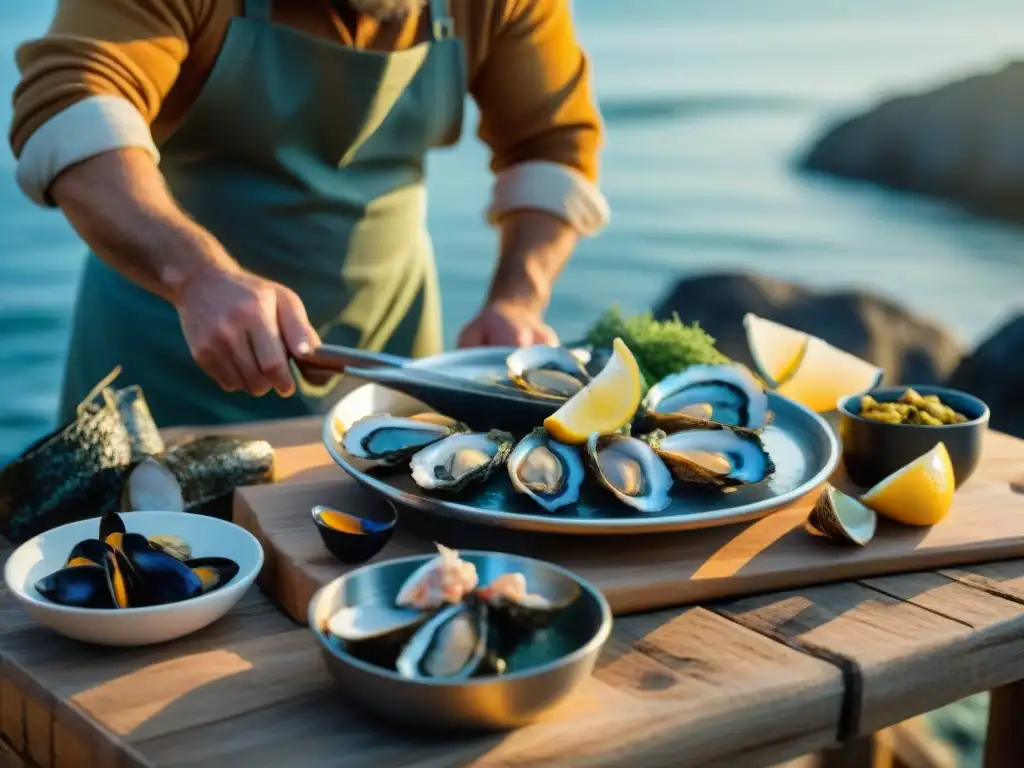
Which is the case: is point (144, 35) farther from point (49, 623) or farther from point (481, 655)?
point (481, 655)

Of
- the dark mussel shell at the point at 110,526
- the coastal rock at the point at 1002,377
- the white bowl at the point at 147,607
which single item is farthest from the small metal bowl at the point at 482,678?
the coastal rock at the point at 1002,377

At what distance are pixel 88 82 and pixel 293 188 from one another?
470 millimetres

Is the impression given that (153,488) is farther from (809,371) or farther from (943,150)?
(943,150)

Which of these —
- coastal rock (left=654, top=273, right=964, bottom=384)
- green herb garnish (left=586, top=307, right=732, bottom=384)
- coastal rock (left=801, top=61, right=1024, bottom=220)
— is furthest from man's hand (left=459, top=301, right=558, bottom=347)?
coastal rock (left=801, top=61, right=1024, bottom=220)

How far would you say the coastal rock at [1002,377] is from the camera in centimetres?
330

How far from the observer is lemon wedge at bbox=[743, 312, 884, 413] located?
1.65 meters

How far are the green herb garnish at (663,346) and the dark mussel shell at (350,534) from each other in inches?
25.6

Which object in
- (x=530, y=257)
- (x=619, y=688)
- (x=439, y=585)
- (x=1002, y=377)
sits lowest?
(x=1002, y=377)

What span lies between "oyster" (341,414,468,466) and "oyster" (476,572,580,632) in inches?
16.2

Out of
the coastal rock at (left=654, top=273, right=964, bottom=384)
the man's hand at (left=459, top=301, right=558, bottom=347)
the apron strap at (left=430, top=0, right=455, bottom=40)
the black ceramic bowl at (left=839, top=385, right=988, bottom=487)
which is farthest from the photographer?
the coastal rock at (left=654, top=273, right=964, bottom=384)

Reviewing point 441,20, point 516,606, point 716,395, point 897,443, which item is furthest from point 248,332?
point 441,20

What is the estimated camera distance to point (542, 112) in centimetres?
227

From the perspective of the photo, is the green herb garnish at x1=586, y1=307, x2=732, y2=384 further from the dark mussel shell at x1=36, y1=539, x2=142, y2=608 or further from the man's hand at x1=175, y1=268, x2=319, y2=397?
the dark mussel shell at x1=36, y1=539, x2=142, y2=608

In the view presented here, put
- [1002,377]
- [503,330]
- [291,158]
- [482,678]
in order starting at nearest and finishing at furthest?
[482,678]
[503,330]
[291,158]
[1002,377]
